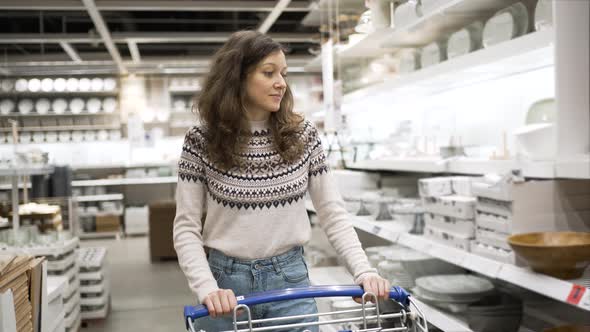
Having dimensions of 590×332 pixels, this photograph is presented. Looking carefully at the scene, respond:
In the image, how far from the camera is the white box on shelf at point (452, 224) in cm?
266

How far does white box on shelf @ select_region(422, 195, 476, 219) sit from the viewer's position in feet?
8.75

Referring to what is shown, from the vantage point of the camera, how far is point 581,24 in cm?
222

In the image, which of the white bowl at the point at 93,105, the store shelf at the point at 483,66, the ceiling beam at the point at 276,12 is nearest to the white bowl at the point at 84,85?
the white bowl at the point at 93,105

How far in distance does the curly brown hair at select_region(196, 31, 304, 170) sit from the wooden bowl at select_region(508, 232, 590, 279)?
37.1 inches

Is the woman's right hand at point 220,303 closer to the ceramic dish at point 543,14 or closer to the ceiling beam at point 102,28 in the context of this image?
the ceramic dish at point 543,14

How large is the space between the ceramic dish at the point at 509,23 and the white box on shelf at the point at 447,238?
3.33 feet

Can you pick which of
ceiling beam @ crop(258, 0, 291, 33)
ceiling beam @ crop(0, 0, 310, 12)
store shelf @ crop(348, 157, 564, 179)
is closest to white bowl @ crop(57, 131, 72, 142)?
ceiling beam @ crop(0, 0, 310, 12)

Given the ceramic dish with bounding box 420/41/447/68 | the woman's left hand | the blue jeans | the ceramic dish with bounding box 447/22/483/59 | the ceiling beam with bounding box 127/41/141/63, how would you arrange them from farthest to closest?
the ceiling beam with bounding box 127/41/141/63 < the ceramic dish with bounding box 420/41/447/68 < the ceramic dish with bounding box 447/22/483/59 < the blue jeans < the woman's left hand

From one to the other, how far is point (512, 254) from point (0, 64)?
229 inches

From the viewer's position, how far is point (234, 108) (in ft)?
5.33

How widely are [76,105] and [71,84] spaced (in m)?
0.49

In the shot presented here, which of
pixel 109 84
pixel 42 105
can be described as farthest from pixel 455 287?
pixel 42 105

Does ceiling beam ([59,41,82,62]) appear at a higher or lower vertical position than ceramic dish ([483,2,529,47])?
higher

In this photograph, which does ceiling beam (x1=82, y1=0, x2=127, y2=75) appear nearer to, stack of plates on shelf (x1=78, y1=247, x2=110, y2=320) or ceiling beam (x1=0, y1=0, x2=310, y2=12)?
ceiling beam (x1=0, y1=0, x2=310, y2=12)
